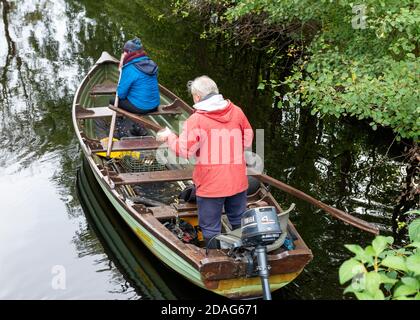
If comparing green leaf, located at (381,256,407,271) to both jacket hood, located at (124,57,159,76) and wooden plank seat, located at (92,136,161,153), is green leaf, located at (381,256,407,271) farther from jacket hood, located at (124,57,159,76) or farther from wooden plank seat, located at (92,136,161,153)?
jacket hood, located at (124,57,159,76)

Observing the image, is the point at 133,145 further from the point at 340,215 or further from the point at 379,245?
the point at 379,245

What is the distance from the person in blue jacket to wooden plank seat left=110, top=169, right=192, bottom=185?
1.63 metres

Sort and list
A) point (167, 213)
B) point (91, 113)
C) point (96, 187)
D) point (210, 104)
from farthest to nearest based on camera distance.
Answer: point (91, 113)
point (96, 187)
point (167, 213)
point (210, 104)

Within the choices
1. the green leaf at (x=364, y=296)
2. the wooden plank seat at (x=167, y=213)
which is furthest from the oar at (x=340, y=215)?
the green leaf at (x=364, y=296)

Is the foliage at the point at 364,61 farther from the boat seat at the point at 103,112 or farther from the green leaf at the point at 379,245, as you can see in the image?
the green leaf at the point at 379,245

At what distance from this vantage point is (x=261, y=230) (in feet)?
14.4

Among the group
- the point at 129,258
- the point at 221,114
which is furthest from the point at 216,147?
the point at 129,258

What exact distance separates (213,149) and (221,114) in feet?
1.02

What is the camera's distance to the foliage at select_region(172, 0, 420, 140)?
6.24 m

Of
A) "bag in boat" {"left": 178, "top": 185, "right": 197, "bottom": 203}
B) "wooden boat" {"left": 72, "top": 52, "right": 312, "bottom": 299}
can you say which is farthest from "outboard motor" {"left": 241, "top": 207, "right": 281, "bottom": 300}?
"bag in boat" {"left": 178, "top": 185, "right": 197, "bottom": 203}

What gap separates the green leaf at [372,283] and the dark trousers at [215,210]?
111 inches

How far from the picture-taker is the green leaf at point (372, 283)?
227 cm

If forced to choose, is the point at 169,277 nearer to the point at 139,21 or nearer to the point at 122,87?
the point at 122,87
